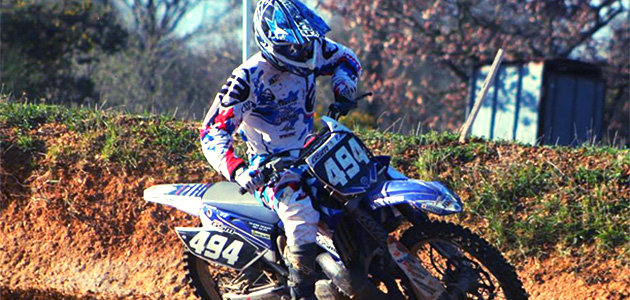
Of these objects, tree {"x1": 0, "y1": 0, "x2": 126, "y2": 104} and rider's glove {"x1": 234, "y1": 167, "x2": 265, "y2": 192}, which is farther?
tree {"x1": 0, "y1": 0, "x2": 126, "y2": 104}

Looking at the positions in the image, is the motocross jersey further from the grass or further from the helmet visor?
the grass

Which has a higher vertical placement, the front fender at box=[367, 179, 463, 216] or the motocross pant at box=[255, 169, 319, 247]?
the front fender at box=[367, 179, 463, 216]

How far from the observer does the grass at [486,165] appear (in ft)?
20.0

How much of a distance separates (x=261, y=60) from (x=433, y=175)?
2.37 metres

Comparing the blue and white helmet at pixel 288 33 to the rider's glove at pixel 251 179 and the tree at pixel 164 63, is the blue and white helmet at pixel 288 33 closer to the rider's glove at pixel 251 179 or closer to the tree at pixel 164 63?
the rider's glove at pixel 251 179

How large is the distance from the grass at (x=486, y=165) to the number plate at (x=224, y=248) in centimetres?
205

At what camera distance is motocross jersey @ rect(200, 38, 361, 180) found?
476 centimetres

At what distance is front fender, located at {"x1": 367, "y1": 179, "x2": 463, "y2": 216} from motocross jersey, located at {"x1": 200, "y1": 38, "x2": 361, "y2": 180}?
0.72m

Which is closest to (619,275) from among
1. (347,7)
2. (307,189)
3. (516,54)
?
(307,189)

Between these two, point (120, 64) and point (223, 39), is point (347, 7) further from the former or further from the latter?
point (223, 39)

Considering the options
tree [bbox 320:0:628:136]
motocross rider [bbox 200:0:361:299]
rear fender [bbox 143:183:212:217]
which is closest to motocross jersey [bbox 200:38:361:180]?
motocross rider [bbox 200:0:361:299]

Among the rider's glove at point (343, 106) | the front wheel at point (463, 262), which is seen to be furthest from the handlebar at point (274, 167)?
the front wheel at point (463, 262)

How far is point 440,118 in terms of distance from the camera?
826 inches

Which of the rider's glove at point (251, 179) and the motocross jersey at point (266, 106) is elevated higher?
the motocross jersey at point (266, 106)
